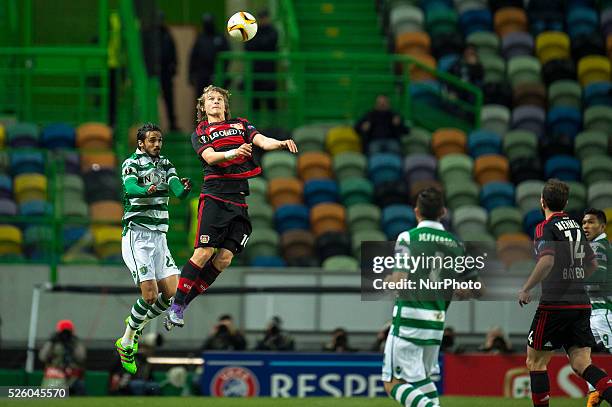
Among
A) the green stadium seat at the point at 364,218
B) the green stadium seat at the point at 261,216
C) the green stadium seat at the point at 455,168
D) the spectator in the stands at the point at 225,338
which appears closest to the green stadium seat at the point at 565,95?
the green stadium seat at the point at 455,168

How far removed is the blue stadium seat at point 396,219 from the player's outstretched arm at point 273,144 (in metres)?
8.05

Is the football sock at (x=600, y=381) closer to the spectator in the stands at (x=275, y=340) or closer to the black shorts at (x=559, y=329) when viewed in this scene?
the black shorts at (x=559, y=329)

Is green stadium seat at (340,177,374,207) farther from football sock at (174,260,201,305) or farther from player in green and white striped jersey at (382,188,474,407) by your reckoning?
player in green and white striped jersey at (382,188,474,407)

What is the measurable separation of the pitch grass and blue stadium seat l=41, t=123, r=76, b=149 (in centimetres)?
701

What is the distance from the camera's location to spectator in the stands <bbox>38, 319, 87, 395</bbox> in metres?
18.1

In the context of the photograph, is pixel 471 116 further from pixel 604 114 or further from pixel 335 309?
pixel 335 309

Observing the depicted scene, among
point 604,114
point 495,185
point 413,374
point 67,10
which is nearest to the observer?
point 413,374

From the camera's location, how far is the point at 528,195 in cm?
2181

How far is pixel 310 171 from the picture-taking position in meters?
22.2

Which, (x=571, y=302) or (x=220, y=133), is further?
(x=220, y=133)

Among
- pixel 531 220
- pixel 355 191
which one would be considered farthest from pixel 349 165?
pixel 531 220

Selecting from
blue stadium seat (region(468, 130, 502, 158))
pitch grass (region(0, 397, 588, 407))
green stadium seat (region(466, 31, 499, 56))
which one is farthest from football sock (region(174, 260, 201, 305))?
green stadium seat (region(466, 31, 499, 56))

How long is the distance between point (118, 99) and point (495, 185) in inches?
243

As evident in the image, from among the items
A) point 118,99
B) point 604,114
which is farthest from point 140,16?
point 604,114
